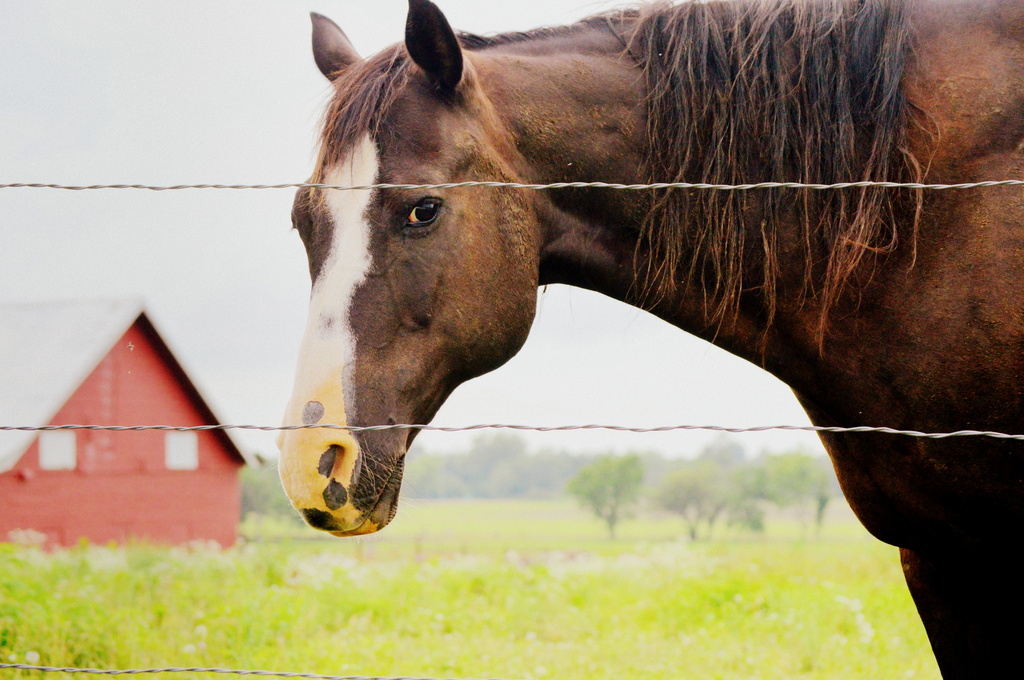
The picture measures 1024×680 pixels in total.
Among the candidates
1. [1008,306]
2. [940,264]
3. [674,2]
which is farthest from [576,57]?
[1008,306]

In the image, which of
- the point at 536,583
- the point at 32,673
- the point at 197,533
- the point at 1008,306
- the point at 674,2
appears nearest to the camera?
the point at 1008,306

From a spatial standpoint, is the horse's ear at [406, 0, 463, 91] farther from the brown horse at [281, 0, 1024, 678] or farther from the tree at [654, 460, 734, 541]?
the tree at [654, 460, 734, 541]

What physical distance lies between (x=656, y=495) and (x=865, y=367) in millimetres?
15827

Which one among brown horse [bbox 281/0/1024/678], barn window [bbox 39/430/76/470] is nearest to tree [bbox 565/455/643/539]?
barn window [bbox 39/430/76/470]

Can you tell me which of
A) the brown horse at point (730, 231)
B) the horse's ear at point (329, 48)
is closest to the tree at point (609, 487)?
the horse's ear at point (329, 48)

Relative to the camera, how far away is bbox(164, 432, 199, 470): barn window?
12.6 meters

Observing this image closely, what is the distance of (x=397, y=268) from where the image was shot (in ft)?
6.34

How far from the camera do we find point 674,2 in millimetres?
2270

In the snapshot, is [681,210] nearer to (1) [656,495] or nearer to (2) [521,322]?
(2) [521,322]

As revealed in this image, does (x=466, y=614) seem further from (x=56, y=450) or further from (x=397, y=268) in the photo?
(x=56, y=450)

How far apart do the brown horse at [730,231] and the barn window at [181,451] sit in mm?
11525

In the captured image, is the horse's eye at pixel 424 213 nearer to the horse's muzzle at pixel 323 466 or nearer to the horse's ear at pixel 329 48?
the horse's muzzle at pixel 323 466

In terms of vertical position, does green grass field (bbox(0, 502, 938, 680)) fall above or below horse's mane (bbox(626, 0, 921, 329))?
below

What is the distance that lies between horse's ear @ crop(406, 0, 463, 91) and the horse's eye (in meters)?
0.32
